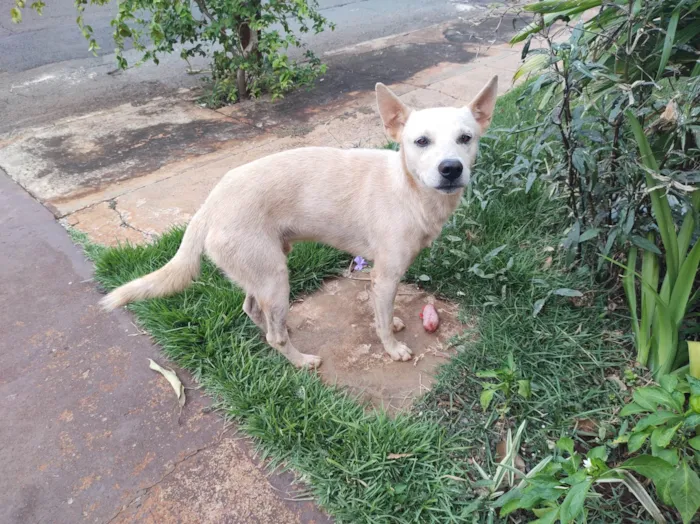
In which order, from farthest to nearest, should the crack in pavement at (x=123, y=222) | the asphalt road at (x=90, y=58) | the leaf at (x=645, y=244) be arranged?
the asphalt road at (x=90, y=58) → the crack in pavement at (x=123, y=222) → the leaf at (x=645, y=244)

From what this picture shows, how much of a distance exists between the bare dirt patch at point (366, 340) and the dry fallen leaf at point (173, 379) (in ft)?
2.19

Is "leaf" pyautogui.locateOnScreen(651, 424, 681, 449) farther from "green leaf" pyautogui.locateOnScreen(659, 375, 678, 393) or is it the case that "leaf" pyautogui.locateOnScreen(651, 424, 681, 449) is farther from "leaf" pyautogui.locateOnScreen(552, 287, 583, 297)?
"leaf" pyautogui.locateOnScreen(552, 287, 583, 297)

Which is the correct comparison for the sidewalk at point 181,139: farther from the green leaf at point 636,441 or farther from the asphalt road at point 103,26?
the green leaf at point 636,441

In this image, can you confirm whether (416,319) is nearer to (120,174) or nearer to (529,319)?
(529,319)

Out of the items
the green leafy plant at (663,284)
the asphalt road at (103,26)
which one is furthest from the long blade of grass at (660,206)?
the asphalt road at (103,26)

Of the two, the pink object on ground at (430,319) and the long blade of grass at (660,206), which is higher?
the long blade of grass at (660,206)

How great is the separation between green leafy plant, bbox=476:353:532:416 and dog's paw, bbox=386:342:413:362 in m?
0.48

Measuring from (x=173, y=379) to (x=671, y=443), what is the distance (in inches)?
87.1

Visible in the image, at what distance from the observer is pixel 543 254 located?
312 cm

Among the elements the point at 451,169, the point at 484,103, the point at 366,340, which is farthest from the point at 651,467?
the point at 484,103

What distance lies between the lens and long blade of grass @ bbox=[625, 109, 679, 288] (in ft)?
6.85

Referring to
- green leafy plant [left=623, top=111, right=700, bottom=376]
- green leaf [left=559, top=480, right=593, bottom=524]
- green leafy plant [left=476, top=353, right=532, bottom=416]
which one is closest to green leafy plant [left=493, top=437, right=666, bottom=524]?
green leaf [left=559, top=480, right=593, bottom=524]

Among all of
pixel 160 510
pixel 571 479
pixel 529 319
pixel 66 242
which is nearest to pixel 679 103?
pixel 529 319

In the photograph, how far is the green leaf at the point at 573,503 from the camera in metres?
1.49
